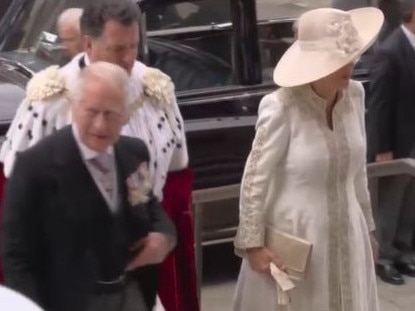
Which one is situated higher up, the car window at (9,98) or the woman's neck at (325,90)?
the woman's neck at (325,90)

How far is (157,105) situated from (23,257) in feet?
3.46

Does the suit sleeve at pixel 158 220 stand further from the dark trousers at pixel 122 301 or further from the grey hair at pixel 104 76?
the grey hair at pixel 104 76

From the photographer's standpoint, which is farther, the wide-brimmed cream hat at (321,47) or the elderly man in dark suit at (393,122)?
the elderly man in dark suit at (393,122)

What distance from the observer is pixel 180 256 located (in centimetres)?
481

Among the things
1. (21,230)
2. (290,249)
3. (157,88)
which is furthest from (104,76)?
(290,249)

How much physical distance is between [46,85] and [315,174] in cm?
101

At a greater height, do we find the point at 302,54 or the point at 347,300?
the point at 302,54

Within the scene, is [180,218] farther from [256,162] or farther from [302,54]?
[302,54]

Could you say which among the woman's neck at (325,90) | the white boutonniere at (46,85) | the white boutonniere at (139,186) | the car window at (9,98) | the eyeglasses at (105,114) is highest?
the eyeglasses at (105,114)

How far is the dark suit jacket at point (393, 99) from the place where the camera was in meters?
6.77

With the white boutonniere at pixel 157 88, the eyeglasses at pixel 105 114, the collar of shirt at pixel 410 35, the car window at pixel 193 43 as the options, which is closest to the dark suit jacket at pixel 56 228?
the eyeglasses at pixel 105 114

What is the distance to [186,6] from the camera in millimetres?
6945

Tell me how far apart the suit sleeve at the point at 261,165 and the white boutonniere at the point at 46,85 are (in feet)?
2.40

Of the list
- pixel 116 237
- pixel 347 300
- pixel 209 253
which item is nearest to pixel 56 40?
pixel 209 253
